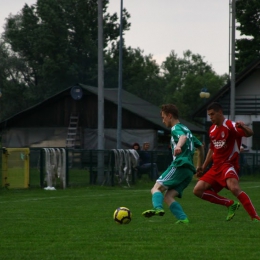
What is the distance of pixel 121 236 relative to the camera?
10539mm

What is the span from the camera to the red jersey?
42.4 ft

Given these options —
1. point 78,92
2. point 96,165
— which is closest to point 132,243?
point 96,165

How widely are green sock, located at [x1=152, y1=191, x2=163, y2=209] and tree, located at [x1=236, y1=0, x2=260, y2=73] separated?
46674 millimetres

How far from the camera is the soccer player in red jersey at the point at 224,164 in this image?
12.8m

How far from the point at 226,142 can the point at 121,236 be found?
3.05 meters

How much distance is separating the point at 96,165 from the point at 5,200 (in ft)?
23.5

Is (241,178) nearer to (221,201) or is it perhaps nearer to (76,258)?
(221,201)

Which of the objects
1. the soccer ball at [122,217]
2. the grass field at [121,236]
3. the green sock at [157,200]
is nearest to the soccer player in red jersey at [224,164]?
the grass field at [121,236]

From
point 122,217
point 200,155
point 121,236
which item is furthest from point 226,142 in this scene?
point 121,236

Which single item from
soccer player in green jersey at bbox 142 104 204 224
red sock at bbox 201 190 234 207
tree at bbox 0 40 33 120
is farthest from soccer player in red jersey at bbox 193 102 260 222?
tree at bbox 0 40 33 120

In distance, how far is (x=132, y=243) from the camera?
32.1ft

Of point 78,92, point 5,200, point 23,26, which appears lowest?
point 5,200

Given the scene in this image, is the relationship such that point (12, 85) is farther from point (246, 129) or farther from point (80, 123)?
point (246, 129)

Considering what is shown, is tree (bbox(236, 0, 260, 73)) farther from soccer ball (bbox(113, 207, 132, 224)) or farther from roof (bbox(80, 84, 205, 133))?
soccer ball (bbox(113, 207, 132, 224))
